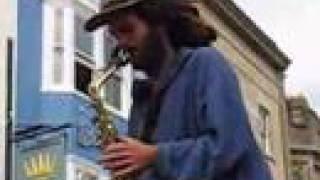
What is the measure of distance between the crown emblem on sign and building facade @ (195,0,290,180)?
1016 centimetres

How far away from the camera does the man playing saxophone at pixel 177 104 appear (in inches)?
139

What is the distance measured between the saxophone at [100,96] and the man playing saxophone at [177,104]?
0.14ft

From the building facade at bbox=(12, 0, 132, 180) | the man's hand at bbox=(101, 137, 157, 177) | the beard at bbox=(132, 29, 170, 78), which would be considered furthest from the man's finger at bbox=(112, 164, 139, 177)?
the building facade at bbox=(12, 0, 132, 180)

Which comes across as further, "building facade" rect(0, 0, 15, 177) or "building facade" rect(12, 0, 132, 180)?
"building facade" rect(12, 0, 132, 180)

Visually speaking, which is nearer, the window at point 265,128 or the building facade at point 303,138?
the window at point 265,128

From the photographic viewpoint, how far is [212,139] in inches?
140

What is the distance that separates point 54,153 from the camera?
21750 millimetres

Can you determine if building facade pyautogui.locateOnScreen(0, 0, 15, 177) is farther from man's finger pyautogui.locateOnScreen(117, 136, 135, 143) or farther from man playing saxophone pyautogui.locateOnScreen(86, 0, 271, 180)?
man's finger pyautogui.locateOnScreen(117, 136, 135, 143)

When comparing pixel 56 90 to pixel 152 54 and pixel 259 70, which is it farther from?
pixel 152 54

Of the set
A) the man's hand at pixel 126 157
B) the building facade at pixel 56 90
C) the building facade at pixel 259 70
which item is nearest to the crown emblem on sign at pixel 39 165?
the building facade at pixel 56 90

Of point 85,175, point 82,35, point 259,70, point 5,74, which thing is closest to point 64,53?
point 82,35

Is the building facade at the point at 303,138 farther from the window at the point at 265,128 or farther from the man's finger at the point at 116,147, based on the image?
the man's finger at the point at 116,147

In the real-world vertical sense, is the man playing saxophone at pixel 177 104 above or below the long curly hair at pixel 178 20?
below

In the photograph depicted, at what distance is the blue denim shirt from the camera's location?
3.53 m
